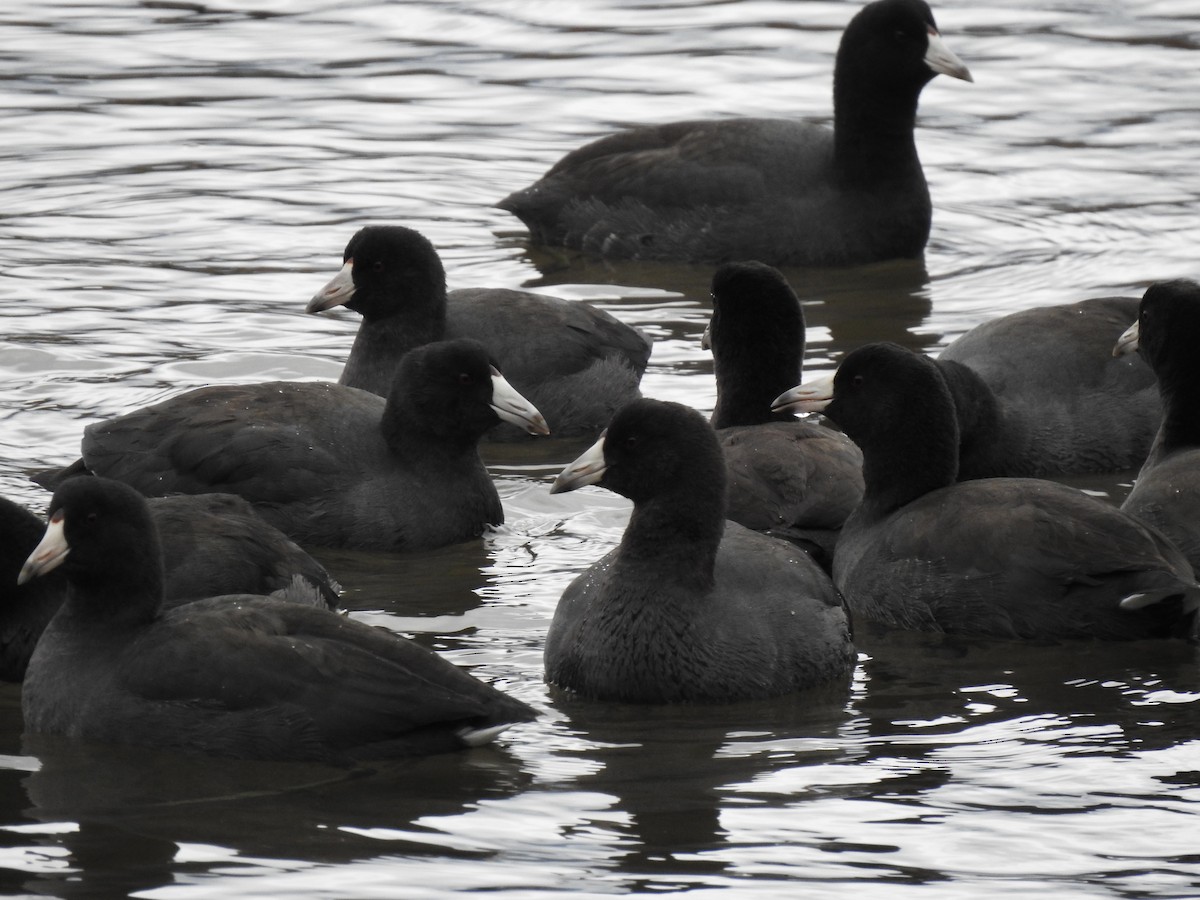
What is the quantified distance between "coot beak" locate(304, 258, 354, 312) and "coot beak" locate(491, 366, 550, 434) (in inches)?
57.4

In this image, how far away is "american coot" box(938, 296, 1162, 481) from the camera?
1115 cm

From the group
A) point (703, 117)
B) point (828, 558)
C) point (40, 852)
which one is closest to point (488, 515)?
point (828, 558)

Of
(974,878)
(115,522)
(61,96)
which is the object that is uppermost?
(61,96)

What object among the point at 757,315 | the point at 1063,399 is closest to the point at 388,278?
the point at 757,315

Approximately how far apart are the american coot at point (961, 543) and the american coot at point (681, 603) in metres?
0.65

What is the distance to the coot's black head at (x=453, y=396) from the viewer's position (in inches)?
412


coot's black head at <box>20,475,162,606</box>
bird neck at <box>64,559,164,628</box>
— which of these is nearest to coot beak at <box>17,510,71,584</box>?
coot's black head at <box>20,475,162,606</box>

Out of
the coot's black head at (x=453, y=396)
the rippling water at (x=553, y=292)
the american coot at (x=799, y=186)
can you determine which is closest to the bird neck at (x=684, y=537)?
the rippling water at (x=553, y=292)

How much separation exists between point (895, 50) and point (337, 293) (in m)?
4.77

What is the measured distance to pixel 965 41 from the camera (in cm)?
1925

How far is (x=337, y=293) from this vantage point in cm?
1173

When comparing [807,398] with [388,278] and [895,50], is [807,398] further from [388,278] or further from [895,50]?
[895,50]

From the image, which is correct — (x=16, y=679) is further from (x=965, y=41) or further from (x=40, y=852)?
(x=965, y=41)

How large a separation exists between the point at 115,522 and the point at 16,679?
1.10m
